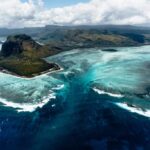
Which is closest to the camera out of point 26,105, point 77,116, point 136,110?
point 77,116

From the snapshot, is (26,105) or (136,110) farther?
(26,105)

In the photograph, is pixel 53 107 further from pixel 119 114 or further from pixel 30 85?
pixel 30 85

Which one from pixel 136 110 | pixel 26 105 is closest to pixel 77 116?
A: pixel 136 110

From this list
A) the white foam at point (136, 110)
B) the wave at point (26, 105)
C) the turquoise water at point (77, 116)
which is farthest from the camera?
the wave at point (26, 105)

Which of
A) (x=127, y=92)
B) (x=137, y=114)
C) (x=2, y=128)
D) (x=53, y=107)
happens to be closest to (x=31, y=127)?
(x=2, y=128)

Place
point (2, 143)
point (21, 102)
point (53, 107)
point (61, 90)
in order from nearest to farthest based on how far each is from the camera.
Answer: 1. point (2, 143)
2. point (53, 107)
3. point (21, 102)
4. point (61, 90)

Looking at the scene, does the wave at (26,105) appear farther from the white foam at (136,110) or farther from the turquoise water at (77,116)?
the white foam at (136,110)

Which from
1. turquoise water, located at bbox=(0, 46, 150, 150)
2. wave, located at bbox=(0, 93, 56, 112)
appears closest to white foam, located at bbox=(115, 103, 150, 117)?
turquoise water, located at bbox=(0, 46, 150, 150)

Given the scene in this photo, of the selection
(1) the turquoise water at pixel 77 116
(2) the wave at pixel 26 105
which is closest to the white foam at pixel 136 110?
(1) the turquoise water at pixel 77 116

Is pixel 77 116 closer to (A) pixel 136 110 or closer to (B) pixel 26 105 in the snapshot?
(A) pixel 136 110

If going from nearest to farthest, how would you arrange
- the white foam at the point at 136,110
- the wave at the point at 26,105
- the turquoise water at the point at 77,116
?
Answer: the turquoise water at the point at 77,116 → the white foam at the point at 136,110 → the wave at the point at 26,105

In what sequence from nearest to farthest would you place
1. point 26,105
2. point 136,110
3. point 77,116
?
1. point 77,116
2. point 136,110
3. point 26,105
